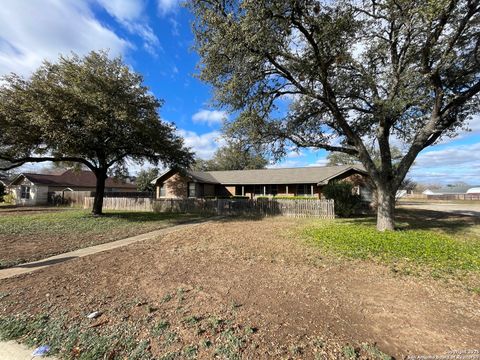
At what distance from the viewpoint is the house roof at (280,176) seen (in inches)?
1052

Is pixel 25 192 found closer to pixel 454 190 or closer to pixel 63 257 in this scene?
pixel 63 257

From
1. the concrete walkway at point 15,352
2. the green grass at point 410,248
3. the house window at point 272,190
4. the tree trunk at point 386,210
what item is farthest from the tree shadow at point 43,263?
the house window at point 272,190

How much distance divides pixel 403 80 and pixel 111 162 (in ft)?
61.3

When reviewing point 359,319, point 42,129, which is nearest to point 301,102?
point 359,319

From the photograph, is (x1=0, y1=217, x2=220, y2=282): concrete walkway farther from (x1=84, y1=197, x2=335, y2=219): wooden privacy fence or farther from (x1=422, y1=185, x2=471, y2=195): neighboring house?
(x1=422, y1=185, x2=471, y2=195): neighboring house

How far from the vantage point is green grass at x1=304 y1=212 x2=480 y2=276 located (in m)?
6.80

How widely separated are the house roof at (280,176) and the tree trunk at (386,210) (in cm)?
1306

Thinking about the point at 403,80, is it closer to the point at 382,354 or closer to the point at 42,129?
the point at 382,354

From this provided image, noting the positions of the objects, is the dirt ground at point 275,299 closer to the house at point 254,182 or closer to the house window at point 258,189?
the house at point 254,182

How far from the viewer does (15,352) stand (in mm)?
3236

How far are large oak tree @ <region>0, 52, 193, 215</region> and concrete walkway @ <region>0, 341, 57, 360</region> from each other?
12573 millimetres

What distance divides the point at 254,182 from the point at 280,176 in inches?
124

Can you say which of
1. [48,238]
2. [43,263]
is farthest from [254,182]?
[43,263]

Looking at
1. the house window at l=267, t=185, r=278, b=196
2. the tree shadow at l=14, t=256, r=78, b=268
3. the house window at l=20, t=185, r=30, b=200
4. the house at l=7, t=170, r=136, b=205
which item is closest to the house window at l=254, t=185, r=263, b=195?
the house window at l=267, t=185, r=278, b=196
